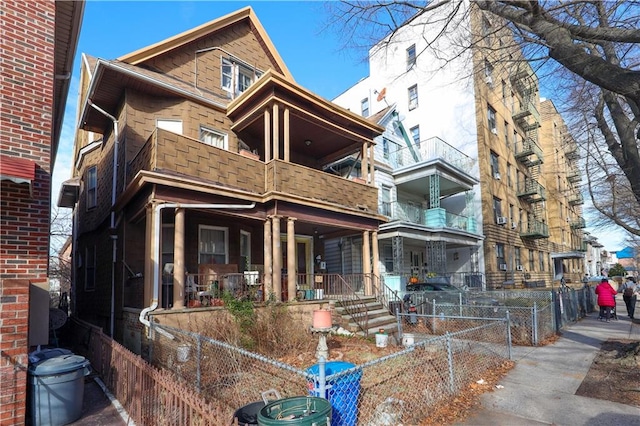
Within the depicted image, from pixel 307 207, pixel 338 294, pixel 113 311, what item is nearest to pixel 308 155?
pixel 307 207

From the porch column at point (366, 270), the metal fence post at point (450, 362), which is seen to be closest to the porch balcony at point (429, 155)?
the porch column at point (366, 270)

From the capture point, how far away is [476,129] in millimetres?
A: 23906

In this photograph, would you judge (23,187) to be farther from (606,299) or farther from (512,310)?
(606,299)

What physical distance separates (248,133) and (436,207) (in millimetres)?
10726

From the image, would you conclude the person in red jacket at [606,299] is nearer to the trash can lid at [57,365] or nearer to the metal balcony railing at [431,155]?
the metal balcony railing at [431,155]

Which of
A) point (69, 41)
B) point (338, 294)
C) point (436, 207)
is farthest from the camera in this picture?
point (436, 207)

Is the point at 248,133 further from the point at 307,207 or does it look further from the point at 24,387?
the point at 24,387

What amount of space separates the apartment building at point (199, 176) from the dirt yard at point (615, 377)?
22.6ft

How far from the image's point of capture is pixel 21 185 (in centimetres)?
542

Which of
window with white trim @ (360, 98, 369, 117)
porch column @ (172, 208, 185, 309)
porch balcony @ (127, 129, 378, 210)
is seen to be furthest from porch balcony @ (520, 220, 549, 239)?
porch column @ (172, 208, 185, 309)

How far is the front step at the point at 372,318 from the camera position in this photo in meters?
11.1

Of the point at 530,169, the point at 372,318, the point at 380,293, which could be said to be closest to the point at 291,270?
the point at 372,318

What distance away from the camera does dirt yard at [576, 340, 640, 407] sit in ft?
19.4

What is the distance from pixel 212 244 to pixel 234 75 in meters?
6.72
